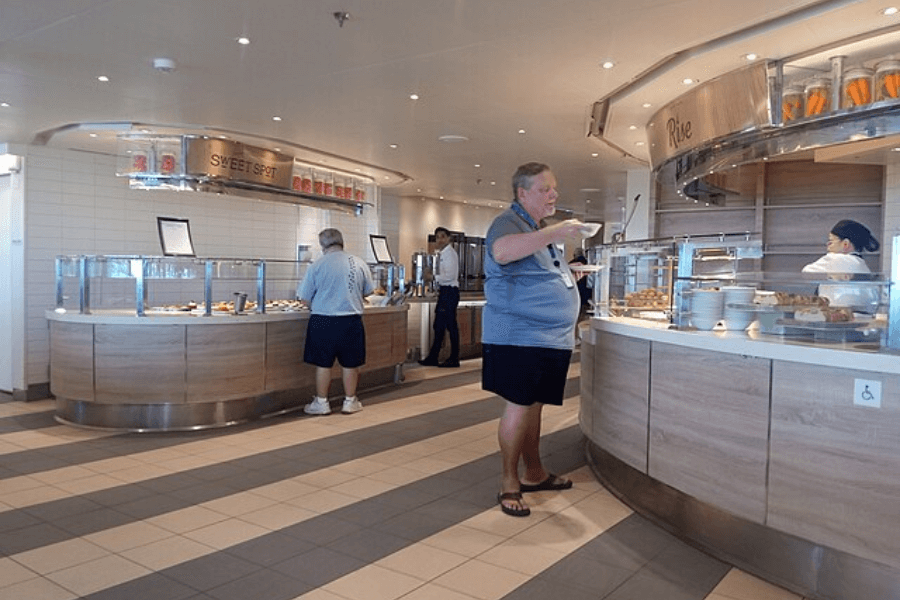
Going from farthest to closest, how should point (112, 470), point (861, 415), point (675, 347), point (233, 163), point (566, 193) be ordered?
point (566, 193), point (233, 163), point (112, 470), point (675, 347), point (861, 415)

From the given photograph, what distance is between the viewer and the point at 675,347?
326 centimetres

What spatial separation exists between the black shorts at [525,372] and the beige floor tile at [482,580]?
35.4 inches

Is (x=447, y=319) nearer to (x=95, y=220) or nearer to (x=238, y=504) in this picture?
(x=95, y=220)

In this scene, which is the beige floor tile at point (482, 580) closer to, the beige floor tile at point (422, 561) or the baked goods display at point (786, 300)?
the beige floor tile at point (422, 561)

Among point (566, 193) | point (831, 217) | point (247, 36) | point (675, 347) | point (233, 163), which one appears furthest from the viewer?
point (566, 193)

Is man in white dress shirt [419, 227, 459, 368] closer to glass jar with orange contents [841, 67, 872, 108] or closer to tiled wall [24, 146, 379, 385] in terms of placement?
tiled wall [24, 146, 379, 385]

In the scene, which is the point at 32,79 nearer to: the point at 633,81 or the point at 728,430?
the point at 633,81

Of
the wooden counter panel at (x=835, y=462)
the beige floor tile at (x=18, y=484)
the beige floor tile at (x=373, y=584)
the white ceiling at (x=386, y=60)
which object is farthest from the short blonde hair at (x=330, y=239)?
the wooden counter panel at (x=835, y=462)

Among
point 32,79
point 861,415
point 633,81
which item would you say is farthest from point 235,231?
point 861,415

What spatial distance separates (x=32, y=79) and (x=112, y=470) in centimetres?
278

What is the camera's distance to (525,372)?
11.6 feet

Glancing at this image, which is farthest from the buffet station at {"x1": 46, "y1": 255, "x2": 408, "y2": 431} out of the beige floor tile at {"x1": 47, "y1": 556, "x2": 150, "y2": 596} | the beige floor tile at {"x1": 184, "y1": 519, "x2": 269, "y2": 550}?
the beige floor tile at {"x1": 47, "y1": 556, "x2": 150, "y2": 596}

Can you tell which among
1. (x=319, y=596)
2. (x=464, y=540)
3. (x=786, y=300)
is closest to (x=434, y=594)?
(x=319, y=596)

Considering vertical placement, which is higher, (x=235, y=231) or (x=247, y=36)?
(x=247, y=36)
